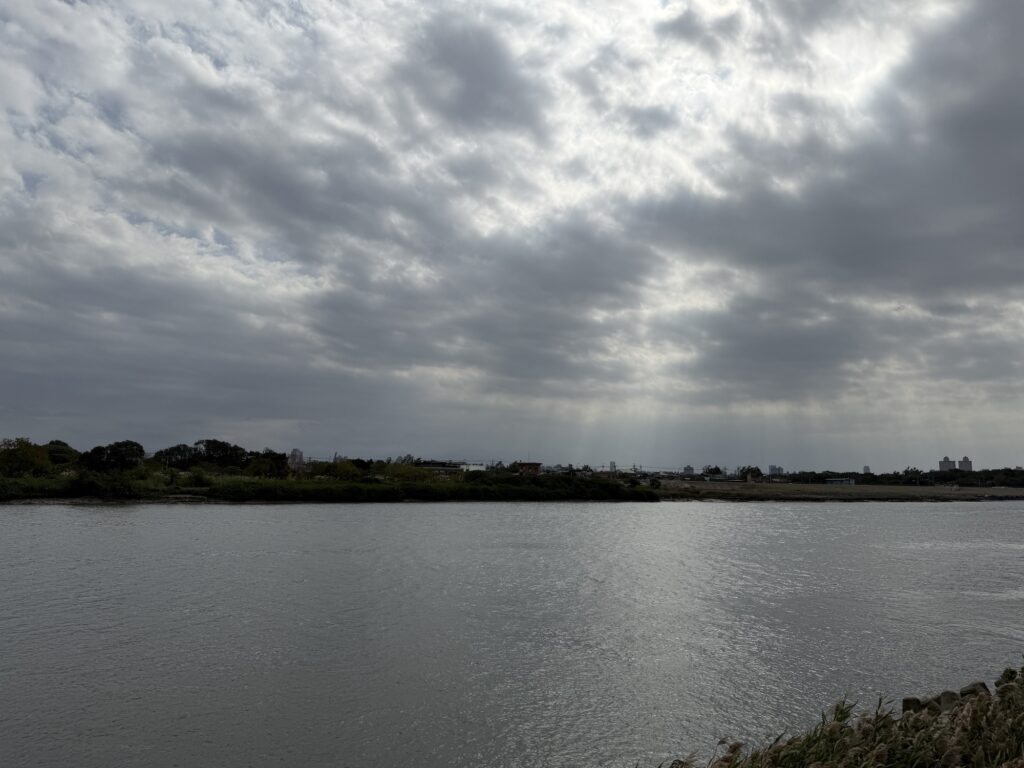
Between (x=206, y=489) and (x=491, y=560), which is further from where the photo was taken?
(x=206, y=489)

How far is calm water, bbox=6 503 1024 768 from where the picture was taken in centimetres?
1145

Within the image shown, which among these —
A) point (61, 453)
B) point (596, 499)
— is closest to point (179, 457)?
point (61, 453)

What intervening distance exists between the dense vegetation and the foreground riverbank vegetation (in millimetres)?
70561

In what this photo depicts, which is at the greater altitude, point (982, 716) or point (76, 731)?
point (982, 716)

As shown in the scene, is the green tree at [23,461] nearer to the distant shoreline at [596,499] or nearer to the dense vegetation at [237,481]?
the dense vegetation at [237,481]

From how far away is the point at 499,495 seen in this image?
90.9 metres

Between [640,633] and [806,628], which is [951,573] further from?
[640,633]

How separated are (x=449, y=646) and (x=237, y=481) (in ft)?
215

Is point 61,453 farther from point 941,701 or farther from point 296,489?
point 941,701

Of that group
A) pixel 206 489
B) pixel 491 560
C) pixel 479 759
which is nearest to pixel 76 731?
pixel 479 759

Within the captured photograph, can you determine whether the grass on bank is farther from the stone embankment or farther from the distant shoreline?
the stone embankment

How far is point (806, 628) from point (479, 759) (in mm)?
13368

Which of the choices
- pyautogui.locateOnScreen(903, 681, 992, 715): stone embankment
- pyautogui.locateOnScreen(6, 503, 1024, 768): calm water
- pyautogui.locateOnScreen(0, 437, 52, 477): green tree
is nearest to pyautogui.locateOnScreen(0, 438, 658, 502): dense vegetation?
pyautogui.locateOnScreen(0, 437, 52, 477): green tree

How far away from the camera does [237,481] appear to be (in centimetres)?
7531
